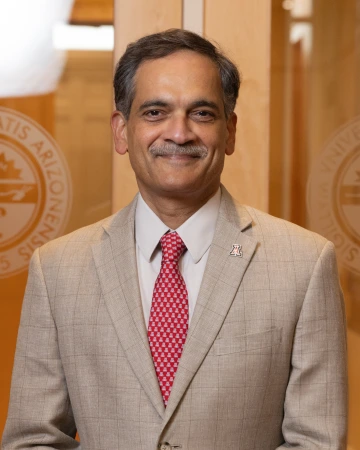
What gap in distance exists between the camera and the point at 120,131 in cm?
199

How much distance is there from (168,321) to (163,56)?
56 centimetres

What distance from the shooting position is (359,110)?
282 cm

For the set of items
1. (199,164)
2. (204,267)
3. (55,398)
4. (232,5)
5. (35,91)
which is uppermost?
(232,5)

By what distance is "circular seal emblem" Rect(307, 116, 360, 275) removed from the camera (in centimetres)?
281

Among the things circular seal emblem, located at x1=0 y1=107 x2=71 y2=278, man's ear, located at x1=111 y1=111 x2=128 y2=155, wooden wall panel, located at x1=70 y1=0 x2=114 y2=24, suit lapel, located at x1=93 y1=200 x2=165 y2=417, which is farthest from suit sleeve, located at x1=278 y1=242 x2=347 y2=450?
wooden wall panel, located at x1=70 y1=0 x2=114 y2=24

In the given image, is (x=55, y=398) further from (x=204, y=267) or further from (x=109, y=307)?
(x=204, y=267)

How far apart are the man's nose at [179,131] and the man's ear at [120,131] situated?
0.64ft

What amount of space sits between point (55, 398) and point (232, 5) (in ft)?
4.88

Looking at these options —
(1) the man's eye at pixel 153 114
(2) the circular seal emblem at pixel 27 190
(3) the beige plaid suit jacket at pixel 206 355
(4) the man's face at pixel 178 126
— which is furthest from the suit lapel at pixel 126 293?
(2) the circular seal emblem at pixel 27 190

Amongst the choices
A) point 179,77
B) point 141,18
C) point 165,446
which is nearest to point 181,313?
point 165,446

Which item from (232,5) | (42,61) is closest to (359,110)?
(232,5)

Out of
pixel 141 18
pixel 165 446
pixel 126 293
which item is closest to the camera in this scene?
pixel 165 446

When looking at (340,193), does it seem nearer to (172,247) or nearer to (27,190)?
(27,190)

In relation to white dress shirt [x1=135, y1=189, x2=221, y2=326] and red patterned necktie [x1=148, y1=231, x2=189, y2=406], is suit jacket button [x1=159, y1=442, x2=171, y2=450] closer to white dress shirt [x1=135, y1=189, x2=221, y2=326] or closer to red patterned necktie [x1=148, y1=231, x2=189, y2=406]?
red patterned necktie [x1=148, y1=231, x2=189, y2=406]
